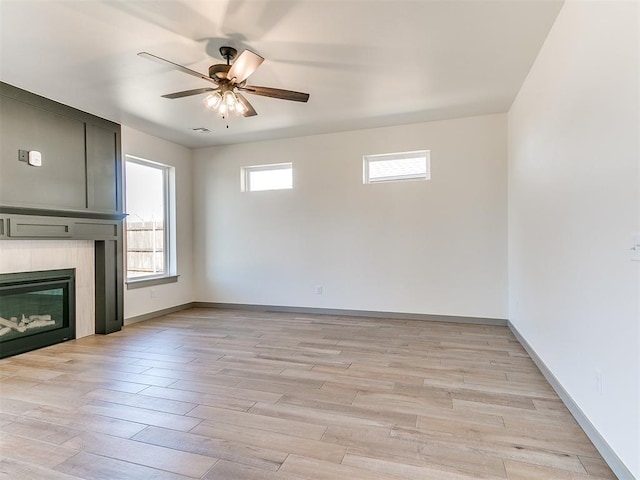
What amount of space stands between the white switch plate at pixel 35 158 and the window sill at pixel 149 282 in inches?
68.9

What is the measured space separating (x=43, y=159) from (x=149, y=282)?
2035 millimetres

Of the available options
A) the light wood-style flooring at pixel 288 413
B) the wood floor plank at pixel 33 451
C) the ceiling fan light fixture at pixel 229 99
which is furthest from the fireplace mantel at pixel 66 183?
the ceiling fan light fixture at pixel 229 99

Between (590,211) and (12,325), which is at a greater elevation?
(590,211)

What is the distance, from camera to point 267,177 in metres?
5.48

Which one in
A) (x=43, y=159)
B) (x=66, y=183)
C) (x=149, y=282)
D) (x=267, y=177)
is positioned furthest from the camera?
(x=267, y=177)

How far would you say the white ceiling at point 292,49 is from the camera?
2234mm

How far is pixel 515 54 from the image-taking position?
2.82 m

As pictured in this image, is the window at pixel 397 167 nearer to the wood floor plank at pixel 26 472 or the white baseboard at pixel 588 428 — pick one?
the white baseboard at pixel 588 428

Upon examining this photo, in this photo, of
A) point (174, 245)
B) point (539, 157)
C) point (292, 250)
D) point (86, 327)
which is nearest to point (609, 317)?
point (539, 157)

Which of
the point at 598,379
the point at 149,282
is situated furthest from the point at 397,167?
the point at 149,282

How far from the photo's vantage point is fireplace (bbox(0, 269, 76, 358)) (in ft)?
11.1

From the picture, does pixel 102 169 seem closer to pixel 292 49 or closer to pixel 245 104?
pixel 245 104

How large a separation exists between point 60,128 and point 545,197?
4825mm

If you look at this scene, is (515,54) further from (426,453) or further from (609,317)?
(426,453)
